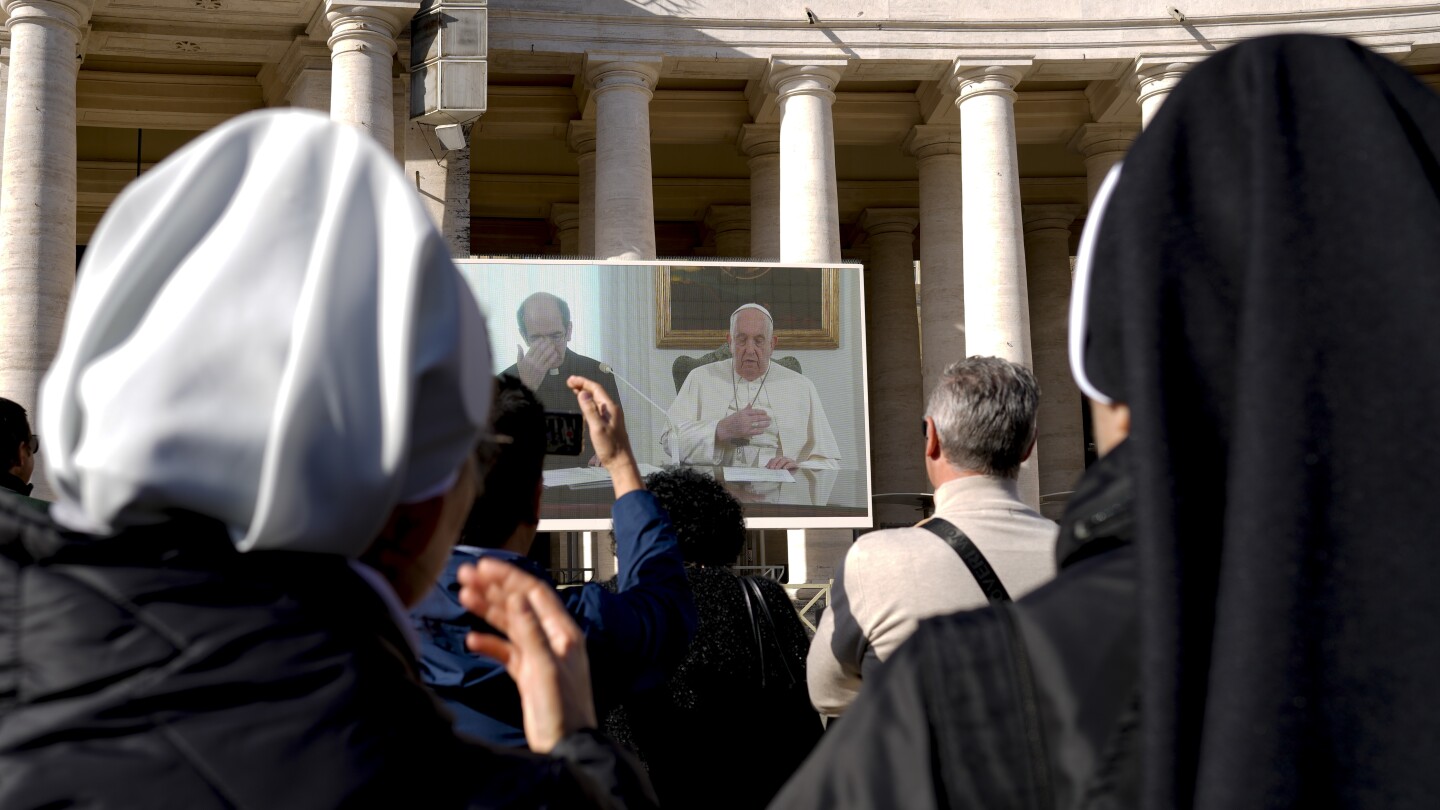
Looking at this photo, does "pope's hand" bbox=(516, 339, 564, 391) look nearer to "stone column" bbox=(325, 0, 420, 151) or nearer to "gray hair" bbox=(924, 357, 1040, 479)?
"stone column" bbox=(325, 0, 420, 151)

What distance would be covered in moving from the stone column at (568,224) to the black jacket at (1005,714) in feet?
150

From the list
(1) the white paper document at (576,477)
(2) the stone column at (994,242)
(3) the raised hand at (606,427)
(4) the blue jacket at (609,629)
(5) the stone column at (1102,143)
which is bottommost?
(4) the blue jacket at (609,629)

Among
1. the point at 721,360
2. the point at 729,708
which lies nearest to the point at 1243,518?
the point at 729,708

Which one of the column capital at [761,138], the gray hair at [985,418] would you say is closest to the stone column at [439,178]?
the column capital at [761,138]

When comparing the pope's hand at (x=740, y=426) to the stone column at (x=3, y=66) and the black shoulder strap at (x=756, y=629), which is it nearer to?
the stone column at (x=3, y=66)

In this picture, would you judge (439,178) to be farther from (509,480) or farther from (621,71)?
(509,480)

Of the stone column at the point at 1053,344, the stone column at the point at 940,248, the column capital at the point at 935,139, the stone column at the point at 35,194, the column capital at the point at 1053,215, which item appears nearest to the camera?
the stone column at the point at 35,194

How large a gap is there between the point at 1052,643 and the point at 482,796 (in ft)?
2.82

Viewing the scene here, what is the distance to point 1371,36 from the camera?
120 ft

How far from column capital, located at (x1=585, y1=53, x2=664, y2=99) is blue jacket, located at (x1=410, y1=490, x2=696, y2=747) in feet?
A: 106

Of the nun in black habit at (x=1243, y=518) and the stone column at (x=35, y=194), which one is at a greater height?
the stone column at (x=35, y=194)

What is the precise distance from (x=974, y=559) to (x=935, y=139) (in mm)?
37576

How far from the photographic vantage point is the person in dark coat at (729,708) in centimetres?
571

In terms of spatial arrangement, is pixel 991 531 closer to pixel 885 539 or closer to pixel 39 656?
pixel 885 539
